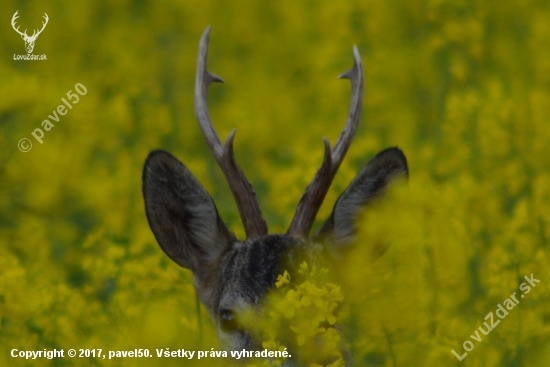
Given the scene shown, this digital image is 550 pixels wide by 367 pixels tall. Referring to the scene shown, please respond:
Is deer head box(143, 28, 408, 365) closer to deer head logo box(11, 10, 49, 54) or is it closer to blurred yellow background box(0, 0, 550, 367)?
blurred yellow background box(0, 0, 550, 367)

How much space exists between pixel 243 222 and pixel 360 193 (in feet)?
2.11

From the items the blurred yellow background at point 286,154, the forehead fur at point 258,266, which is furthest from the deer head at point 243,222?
the blurred yellow background at point 286,154

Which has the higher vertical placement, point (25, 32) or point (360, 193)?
point (25, 32)

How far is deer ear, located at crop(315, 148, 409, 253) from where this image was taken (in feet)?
18.9

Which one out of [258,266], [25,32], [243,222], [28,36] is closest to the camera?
[258,266]

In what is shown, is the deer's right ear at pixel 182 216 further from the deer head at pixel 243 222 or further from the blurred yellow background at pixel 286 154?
the blurred yellow background at pixel 286 154

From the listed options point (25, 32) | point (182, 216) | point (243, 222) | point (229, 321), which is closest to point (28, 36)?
point (25, 32)

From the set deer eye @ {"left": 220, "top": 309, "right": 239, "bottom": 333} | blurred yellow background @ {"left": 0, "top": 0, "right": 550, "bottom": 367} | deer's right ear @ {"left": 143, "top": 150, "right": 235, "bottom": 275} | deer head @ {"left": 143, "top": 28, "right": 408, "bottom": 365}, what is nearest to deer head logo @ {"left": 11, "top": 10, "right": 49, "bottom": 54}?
blurred yellow background @ {"left": 0, "top": 0, "right": 550, "bottom": 367}

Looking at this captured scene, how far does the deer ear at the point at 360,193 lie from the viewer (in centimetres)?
577

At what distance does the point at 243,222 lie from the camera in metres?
6.00

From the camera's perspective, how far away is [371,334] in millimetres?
4930

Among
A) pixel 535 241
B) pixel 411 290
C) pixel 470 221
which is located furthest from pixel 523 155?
pixel 411 290

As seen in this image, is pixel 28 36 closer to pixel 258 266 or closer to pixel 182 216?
pixel 182 216

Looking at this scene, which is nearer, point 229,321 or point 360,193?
point 229,321
